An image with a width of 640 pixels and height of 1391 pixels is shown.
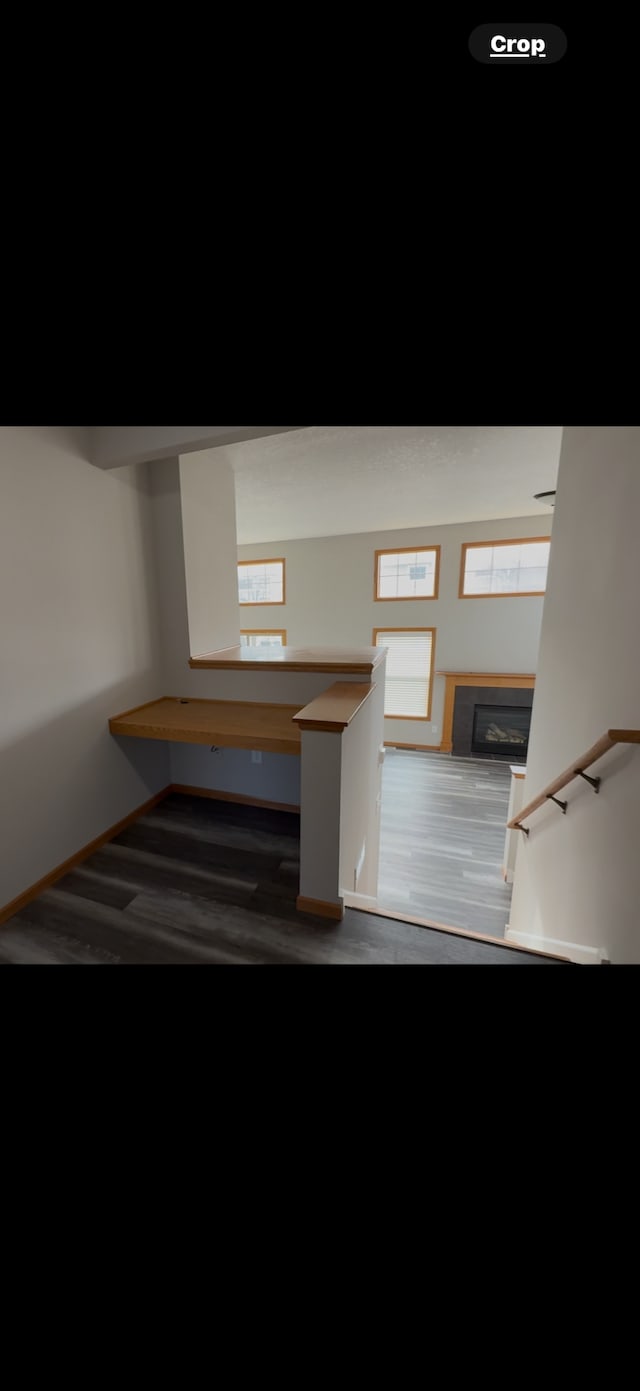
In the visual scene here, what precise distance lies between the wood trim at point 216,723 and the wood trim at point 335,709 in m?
0.23

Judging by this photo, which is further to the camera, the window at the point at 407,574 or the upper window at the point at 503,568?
the window at the point at 407,574

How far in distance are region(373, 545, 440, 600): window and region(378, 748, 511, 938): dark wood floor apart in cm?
235

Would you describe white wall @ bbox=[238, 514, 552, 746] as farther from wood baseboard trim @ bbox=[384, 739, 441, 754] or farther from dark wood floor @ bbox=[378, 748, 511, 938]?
dark wood floor @ bbox=[378, 748, 511, 938]

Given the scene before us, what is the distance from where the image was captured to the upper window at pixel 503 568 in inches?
209

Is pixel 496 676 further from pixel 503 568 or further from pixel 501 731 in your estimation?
pixel 503 568

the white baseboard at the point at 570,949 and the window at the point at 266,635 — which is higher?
the window at the point at 266,635

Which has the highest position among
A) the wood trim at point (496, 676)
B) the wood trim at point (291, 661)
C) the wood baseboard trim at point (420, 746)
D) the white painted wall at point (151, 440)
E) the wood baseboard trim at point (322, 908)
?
the white painted wall at point (151, 440)

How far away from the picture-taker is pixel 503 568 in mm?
5484

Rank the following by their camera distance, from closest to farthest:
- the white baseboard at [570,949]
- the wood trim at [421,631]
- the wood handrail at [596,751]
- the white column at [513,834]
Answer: the wood handrail at [596,751] < the white baseboard at [570,949] < the white column at [513,834] < the wood trim at [421,631]

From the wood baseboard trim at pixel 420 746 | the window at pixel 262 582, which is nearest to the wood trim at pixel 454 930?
the wood baseboard trim at pixel 420 746

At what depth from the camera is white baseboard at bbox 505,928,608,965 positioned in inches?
55.9

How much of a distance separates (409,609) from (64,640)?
480 centimetres

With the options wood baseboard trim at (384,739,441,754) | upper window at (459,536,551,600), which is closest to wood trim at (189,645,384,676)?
upper window at (459,536,551,600)

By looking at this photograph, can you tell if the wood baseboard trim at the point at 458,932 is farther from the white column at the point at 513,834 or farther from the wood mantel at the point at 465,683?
the wood mantel at the point at 465,683
